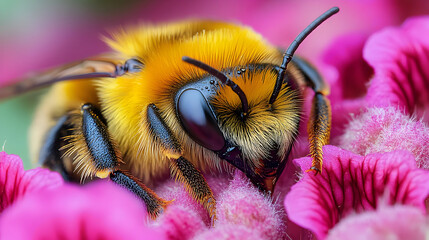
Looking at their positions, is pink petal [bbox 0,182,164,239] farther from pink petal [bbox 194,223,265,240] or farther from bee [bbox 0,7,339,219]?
bee [bbox 0,7,339,219]

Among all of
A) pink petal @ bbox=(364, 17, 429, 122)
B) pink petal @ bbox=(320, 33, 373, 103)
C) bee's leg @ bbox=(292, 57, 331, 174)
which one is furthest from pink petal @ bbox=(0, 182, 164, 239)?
pink petal @ bbox=(320, 33, 373, 103)

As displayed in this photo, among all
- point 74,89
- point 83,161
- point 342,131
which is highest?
point 74,89

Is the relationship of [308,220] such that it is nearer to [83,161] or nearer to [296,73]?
[296,73]

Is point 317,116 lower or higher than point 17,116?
higher

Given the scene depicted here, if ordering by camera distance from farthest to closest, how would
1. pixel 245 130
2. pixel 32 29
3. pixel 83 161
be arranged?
pixel 32 29
pixel 83 161
pixel 245 130

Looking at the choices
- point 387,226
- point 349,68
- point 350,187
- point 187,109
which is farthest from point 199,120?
point 349,68

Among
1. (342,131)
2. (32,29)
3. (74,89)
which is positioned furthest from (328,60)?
(32,29)

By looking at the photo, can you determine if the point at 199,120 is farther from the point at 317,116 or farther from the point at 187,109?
the point at 317,116
